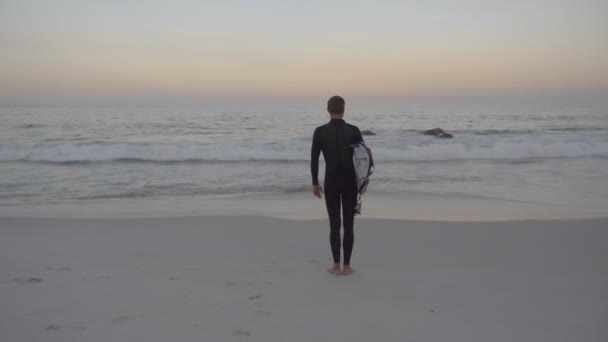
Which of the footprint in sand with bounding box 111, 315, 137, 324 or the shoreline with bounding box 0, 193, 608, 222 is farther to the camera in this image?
the shoreline with bounding box 0, 193, 608, 222

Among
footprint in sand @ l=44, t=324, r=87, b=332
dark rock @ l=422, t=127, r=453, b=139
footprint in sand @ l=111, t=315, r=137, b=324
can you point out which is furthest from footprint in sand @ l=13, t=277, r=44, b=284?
dark rock @ l=422, t=127, r=453, b=139

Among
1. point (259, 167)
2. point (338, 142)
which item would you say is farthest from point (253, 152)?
point (338, 142)

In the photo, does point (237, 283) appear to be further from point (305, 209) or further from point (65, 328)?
point (305, 209)

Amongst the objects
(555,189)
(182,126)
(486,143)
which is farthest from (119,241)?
(182,126)

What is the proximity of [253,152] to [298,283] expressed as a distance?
13.1 metres

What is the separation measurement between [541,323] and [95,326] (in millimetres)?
3258

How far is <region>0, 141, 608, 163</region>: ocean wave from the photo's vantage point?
15516 mm

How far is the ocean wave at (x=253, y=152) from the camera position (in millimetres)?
15516

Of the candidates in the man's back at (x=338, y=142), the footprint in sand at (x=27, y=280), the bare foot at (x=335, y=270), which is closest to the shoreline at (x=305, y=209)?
the bare foot at (x=335, y=270)

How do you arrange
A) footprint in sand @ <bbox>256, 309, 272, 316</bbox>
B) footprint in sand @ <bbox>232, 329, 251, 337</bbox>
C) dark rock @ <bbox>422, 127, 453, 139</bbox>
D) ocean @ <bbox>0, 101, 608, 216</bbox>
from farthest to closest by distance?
1. dark rock @ <bbox>422, 127, 453, 139</bbox>
2. ocean @ <bbox>0, 101, 608, 216</bbox>
3. footprint in sand @ <bbox>256, 309, 272, 316</bbox>
4. footprint in sand @ <bbox>232, 329, 251, 337</bbox>

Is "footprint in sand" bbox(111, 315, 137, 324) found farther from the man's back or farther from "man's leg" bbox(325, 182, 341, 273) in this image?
the man's back

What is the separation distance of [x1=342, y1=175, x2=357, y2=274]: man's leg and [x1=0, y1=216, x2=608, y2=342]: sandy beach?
228 mm

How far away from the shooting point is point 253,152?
16891 millimetres

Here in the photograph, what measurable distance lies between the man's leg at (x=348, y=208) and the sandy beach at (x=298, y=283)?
23 centimetres
